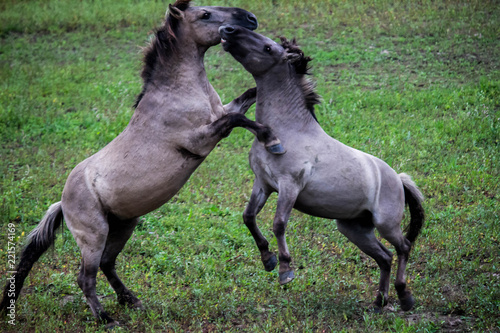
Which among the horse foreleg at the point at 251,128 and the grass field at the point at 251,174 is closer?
the horse foreleg at the point at 251,128

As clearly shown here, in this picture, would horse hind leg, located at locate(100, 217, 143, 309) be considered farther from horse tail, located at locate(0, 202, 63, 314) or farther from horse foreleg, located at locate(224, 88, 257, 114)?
horse foreleg, located at locate(224, 88, 257, 114)

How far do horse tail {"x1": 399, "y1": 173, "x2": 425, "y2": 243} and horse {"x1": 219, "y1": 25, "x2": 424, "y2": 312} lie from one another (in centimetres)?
37

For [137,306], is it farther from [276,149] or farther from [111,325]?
→ [276,149]

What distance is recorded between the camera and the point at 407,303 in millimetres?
5688

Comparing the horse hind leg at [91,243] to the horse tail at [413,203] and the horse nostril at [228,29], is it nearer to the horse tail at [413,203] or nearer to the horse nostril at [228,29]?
the horse nostril at [228,29]

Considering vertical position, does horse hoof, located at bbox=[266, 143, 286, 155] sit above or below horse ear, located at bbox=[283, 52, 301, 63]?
below

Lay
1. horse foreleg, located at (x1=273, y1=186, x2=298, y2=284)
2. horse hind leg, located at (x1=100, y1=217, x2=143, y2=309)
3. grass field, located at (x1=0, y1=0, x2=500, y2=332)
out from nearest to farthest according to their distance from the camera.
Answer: horse foreleg, located at (x1=273, y1=186, x2=298, y2=284) < grass field, located at (x1=0, y1=0, x2=500, y2=332) < horse hind leg, located at (x1=100, y1=217, x2=143, y2=309)

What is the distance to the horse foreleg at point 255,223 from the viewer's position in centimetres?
530

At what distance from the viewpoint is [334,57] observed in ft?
42.4

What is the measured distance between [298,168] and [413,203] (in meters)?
1.77

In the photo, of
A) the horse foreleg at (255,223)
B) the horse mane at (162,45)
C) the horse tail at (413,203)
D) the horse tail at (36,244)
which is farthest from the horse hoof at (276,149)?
the horse tail at (36,244)

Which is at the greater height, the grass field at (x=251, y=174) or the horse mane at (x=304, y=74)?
the horse mane at (x=304, y=74)

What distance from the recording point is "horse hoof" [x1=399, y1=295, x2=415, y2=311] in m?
5.68

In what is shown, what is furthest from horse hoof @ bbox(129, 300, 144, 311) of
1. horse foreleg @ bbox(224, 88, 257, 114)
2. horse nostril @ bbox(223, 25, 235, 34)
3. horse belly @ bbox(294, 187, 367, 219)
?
horse nostril @ bbox(223, 25, 235, 34)
